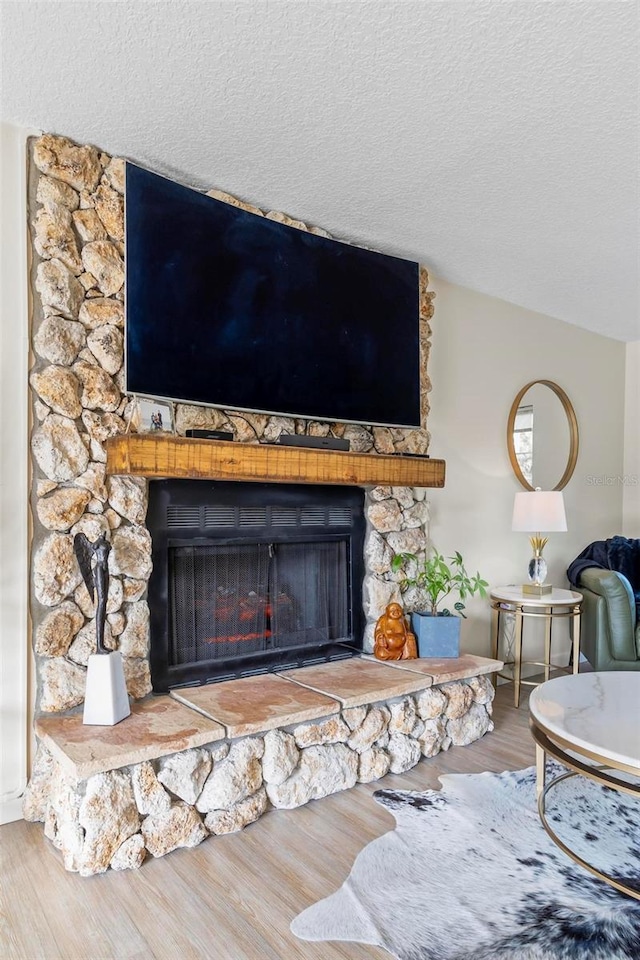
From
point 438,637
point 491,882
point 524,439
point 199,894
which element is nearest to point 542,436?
point 524,439

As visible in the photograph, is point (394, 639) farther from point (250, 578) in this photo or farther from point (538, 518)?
point (538, 518)

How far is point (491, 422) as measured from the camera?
4000 mm

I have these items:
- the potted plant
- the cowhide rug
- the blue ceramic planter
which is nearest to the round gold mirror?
the potted plant

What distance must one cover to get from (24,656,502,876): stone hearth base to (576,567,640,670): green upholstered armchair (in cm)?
123

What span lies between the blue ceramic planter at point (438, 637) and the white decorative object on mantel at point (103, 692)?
1.50 meters

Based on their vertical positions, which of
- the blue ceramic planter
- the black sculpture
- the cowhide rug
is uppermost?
the black sculpture

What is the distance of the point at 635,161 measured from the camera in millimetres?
2422

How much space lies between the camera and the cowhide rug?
5.26 ft

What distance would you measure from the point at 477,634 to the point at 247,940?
2515mm

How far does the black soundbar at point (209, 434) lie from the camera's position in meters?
2.41

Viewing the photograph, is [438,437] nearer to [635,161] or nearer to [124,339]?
[635,161]

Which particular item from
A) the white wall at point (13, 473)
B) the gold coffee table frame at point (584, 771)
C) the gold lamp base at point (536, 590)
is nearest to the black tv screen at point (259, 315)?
the white wall at point (13, 473)

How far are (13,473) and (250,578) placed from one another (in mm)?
1107

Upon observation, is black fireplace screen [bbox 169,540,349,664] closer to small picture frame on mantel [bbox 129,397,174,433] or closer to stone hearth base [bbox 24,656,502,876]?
stone hearth base [bbox 24,656,502,876]
